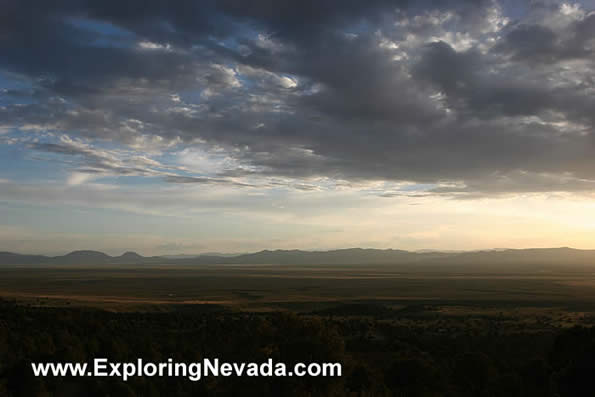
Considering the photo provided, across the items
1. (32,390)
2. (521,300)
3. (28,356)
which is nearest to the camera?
(32,390)

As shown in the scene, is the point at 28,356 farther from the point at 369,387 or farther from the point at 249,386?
the point at 369,387

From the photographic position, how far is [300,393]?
1800 centimetres

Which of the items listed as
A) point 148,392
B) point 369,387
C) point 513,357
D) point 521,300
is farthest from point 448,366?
point 521,300

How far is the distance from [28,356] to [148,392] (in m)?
7.81

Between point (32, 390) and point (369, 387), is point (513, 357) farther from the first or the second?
point (32, 390)

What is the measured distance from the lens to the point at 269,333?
2350 centimetres

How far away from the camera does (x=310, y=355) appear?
67.5ft

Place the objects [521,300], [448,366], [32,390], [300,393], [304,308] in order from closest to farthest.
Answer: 1. [300,393]
2. [32,390]
3. [448,366]
4. [304,308]
5. [521,300]

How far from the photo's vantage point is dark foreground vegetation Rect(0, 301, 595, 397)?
20.2 meters

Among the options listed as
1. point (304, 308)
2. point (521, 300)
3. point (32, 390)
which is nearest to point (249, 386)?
point (32, 390)

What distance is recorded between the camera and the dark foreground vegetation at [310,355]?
794 inches

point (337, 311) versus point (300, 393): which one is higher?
point (300, 393)

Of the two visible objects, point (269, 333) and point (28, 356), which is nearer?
point (269, 333)

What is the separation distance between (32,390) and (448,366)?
23.6 m
